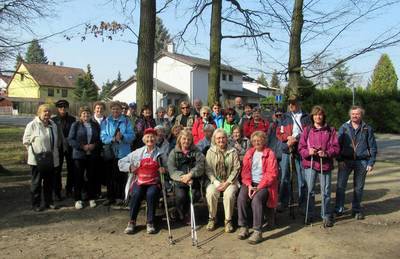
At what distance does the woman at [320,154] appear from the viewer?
6602 millimetres

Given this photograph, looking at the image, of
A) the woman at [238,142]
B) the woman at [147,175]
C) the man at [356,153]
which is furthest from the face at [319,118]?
the woman at [147,175]

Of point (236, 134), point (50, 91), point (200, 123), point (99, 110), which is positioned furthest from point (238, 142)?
point (50, 91)

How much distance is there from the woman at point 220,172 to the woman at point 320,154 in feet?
3.68

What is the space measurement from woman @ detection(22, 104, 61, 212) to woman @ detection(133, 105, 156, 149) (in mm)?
1369

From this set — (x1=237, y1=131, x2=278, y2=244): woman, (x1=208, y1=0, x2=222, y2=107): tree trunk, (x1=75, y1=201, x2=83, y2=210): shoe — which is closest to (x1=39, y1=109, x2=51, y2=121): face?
(x1=75, y1=201, x2=83, y2=210): shoe

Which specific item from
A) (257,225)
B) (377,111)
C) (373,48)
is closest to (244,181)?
(257,225)

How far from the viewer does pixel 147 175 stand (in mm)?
6438

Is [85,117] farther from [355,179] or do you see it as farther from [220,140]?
[355,179]

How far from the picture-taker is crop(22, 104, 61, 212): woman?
7.20 m

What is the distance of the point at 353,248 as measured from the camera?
5594 mm

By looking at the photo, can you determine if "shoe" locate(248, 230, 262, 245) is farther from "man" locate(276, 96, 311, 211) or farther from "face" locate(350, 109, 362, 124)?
"face" locate(350, 109, 362, 124)

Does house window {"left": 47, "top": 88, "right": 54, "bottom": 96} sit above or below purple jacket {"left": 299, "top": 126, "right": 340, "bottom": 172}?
above

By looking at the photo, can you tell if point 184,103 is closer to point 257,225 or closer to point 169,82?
point 257,225

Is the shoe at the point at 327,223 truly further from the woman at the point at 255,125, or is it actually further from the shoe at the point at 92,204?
the shoe at the point at 92,204
